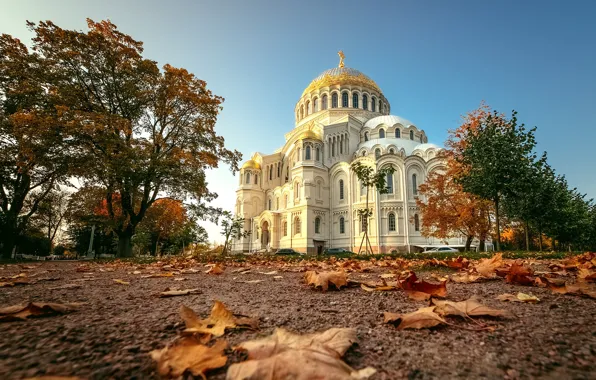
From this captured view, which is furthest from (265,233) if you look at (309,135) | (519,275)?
(519,275)

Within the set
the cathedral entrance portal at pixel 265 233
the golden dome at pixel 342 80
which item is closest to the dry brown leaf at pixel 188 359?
the cathedral entrance portal at pixel 265 233

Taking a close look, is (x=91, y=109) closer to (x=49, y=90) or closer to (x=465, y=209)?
(x=49, y=90)

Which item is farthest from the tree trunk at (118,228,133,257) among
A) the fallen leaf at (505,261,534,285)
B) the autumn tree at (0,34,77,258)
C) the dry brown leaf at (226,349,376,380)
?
the dry brown leaf at (226,349,376,380)

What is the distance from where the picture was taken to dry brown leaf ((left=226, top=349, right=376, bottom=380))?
80 cm

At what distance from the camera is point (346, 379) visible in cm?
82

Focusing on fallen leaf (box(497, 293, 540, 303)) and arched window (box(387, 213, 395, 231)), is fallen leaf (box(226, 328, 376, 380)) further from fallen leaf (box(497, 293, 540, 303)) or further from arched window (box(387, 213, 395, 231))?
arched window (box(387, 213, 395, 231))

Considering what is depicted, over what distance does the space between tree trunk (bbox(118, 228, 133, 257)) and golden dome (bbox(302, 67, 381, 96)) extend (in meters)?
34.5

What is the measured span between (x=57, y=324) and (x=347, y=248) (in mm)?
32641

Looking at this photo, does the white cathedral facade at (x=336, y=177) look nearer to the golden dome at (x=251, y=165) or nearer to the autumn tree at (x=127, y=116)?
the golden dome at (x=251, y=165)

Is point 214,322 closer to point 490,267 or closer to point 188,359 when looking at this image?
point 188,359

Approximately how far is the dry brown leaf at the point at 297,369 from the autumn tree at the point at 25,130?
15.4m

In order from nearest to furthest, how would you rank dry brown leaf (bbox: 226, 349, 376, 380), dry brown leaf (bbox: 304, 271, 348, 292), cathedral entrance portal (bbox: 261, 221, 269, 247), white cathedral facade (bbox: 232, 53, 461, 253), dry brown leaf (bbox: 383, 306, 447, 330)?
dry brown leaf (bbox: 226, 349, 376, 380) → dry brown leaf (bbox: 383, 306, 447, 330) → dry brown leaf (bbox: 304, 271, 348, 292) → white cathedral facade (bbox: 232, 53, 461, 253) → cathedral entrance portal (bbox: 261, 221, 269, 247)

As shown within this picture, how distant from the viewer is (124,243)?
16078 mm

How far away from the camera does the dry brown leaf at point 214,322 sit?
1.24 meters
